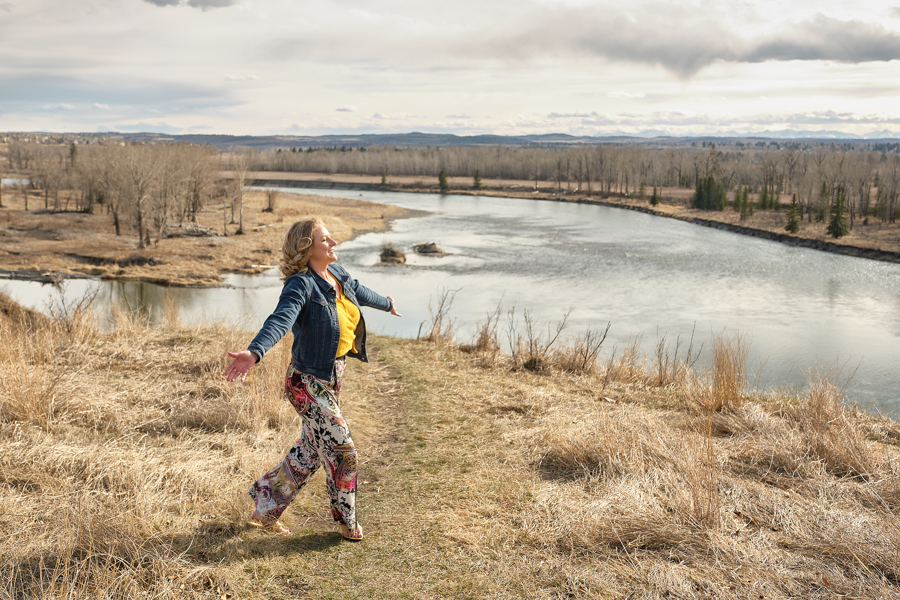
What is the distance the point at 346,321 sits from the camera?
3814 mm

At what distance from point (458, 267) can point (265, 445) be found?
26263 mm

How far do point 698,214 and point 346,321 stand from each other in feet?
213

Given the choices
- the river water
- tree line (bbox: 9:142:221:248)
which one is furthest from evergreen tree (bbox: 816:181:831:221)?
tree line (bbox: 9:142:221:248)

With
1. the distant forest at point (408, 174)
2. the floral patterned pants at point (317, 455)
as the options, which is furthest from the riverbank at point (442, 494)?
the distant forest at point (408, 174)

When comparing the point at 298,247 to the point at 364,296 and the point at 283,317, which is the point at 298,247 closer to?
the point at 283,317

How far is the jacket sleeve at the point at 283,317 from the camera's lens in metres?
3.23

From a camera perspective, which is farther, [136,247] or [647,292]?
[136,247]

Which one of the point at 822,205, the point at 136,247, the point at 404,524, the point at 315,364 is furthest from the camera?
the point at 822,205

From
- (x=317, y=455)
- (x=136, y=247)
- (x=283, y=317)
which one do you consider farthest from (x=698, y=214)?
(x=283, y=317)

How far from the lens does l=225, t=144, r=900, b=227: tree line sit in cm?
5884

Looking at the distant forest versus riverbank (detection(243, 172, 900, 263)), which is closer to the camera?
the distant forest

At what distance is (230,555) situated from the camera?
361 cm

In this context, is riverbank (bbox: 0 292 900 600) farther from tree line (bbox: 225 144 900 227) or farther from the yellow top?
tree line (bbox: 225 144 900 227)

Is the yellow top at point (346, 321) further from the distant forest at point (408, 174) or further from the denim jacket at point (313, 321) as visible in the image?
the distant forest at point (408, 174)
